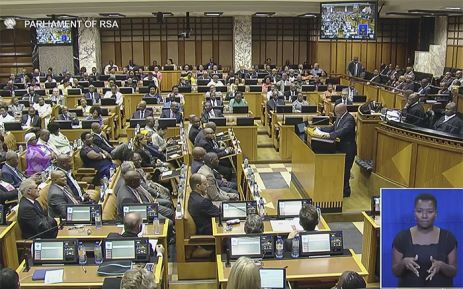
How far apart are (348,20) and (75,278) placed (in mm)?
10957

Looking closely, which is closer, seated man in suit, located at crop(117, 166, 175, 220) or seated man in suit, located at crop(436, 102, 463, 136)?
seated man in suit, located at crop(117, 166, 175, 220)

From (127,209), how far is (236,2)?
1090 cm

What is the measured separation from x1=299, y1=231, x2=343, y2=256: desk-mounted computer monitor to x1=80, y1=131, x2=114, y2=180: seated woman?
16.1 ft

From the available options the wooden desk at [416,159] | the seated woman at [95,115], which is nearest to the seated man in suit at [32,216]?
the wooden desk at [416,159]

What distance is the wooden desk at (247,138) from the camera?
11555 millimetres

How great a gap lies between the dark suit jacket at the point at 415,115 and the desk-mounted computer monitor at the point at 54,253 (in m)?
6.56

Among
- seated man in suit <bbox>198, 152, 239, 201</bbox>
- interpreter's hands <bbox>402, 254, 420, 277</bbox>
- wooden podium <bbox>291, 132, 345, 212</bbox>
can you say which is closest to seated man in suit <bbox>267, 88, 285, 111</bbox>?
wooden podium <bbox>291, 132, 345, 212</bbox>

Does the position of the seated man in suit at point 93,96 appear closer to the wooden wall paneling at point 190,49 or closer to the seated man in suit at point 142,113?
the seated man in suit at point 142,113

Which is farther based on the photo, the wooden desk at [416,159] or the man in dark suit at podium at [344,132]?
the man in dark suit at podium at [344,132]

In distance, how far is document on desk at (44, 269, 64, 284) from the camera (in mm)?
4699

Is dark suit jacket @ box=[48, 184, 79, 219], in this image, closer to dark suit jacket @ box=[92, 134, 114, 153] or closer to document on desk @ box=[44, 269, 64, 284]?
document on desk @ box=[44, 269, 64, 284]

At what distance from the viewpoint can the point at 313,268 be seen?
16.3ft

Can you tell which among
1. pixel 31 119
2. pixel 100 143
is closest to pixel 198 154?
pixel 100 143

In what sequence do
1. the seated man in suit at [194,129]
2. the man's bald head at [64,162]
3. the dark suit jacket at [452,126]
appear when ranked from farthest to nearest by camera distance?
→ 1. the seated man in suit at [194,129]
2. the dark suit jacket at [452,126]
3. the man's bald head at [64,162]
